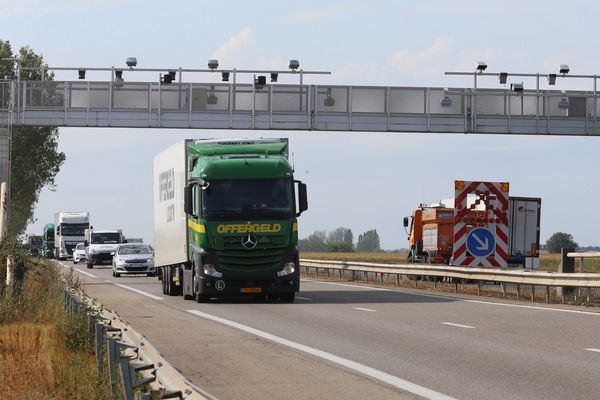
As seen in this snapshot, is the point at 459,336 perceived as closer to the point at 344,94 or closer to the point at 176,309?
the point at 176,309

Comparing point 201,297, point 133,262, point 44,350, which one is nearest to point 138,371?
point 44,350

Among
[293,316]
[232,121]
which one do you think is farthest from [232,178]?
[232,121]

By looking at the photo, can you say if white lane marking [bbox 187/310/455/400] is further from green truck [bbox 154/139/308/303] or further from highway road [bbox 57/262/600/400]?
green truck [bbox 154/139/308/303]

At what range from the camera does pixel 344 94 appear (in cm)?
5553

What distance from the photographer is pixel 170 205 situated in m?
33.8

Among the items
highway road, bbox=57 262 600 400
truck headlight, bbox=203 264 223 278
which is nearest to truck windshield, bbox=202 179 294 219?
truck headlight, bbox=203 264 223 278

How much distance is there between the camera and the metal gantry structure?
179ft

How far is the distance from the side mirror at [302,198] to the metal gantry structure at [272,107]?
25.8 metres

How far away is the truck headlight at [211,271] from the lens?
28453mm

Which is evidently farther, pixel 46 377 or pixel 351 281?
pixel 351 281

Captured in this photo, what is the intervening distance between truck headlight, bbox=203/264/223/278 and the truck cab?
136ft

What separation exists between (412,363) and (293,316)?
9.16 m

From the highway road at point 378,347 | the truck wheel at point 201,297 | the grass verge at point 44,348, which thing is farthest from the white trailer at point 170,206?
the grass verge at point 44,348

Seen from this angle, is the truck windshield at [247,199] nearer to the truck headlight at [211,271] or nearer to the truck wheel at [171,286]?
the truck headlight at [211,271]
